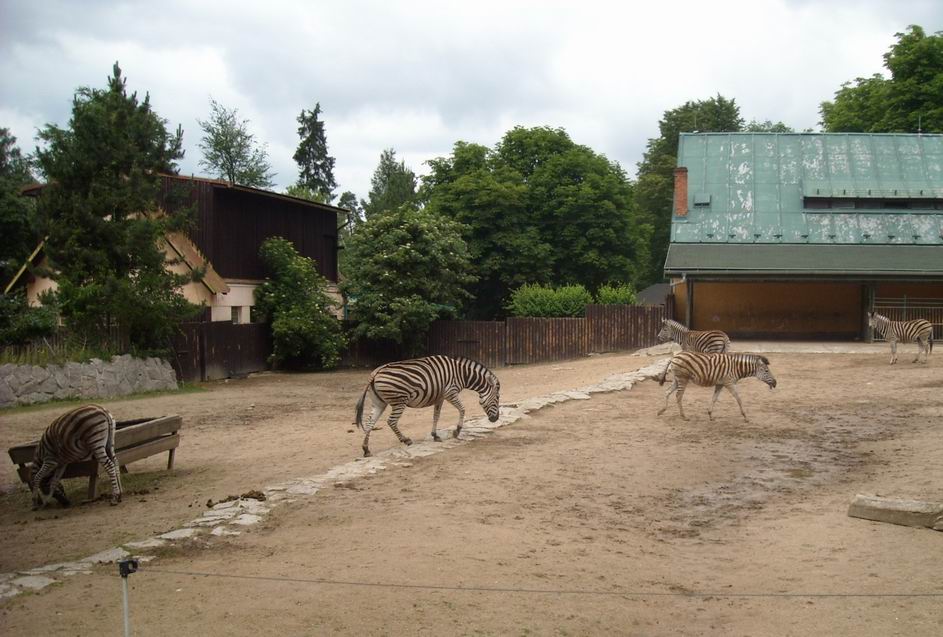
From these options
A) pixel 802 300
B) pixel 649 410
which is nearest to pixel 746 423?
pixel 649 410

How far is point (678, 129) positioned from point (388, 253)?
115 ft

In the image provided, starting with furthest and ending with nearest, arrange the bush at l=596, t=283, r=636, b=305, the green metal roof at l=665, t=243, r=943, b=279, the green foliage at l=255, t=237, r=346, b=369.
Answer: the bush at l=596, t=283, r=636, b=305, the green foliage at l=255, t=237, r=346, b=369, the green metal roof at l=665, t=243, r=943, b=279

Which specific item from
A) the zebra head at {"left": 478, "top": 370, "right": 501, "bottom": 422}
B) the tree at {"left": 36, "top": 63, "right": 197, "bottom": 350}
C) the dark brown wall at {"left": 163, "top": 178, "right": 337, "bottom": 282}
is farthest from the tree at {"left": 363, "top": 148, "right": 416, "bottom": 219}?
the zebra head at {"left": 478, "top": 370, "right": 501, "bottom": 422}

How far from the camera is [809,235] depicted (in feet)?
112

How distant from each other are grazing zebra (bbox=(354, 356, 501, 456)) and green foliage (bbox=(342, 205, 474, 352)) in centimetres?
1712

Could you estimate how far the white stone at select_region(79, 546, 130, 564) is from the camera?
26.0 feet

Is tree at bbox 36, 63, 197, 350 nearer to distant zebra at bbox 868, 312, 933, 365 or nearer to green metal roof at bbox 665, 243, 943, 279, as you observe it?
green metal roof at bbox 665, 243, 943, 279

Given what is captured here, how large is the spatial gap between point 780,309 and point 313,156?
143 feet

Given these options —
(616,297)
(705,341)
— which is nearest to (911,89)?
(616,297)

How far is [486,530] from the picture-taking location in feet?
29.8

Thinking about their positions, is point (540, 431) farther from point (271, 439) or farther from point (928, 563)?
point (928, 563)

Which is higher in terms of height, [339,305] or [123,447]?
[339,305]

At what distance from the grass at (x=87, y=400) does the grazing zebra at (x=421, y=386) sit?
11.5 meters

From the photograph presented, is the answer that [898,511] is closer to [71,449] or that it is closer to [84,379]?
[71,449]
